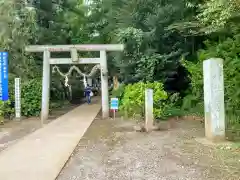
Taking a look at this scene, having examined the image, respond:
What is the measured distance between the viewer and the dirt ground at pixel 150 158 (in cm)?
507

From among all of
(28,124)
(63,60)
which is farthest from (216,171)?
(63,60)

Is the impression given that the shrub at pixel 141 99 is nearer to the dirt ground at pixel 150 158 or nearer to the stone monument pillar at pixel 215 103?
the dirt ground at pixel 150 158

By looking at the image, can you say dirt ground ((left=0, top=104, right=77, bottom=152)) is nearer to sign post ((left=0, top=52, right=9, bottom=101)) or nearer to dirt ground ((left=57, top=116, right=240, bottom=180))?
sign post ((left=0, top=52, right=9, bottom=101))

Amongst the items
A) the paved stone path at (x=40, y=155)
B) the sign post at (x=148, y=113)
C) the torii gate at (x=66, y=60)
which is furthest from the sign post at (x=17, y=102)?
the sign post at (x=148, y=113)

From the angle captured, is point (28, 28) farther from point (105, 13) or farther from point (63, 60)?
point (105, 13)

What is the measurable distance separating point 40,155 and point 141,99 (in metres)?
6.23

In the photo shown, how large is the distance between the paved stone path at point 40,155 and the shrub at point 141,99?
2977 millimetres

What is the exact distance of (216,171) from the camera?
5.18m

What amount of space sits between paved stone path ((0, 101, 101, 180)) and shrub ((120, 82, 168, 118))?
2.98 meters

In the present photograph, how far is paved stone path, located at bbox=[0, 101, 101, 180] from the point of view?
512 cm

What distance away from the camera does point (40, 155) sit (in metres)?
6.43

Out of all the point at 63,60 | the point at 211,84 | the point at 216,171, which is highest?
the point at 63,60

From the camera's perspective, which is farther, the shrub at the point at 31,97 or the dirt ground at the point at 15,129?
the shrub at the point at 31,97

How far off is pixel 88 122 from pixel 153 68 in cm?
381
